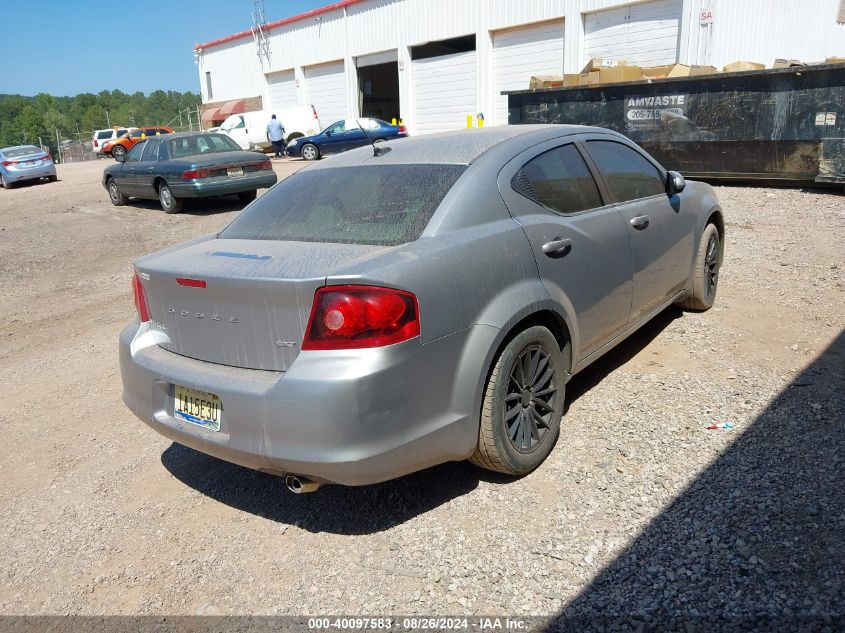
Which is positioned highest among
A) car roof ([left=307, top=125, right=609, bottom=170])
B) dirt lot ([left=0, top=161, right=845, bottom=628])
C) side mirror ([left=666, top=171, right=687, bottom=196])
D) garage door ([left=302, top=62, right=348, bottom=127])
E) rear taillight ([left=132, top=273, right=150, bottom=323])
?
garage door ([left=302, top=62, right=348, bottom=127])

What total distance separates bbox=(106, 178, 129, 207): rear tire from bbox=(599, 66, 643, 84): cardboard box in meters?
10.2

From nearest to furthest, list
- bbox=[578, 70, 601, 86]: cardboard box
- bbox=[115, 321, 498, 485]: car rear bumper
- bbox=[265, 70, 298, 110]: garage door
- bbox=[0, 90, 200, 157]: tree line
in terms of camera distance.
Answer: bbox=[115, 321, 498, 485]: car rear bumper, bbox=[578, 70, 601, 86]: cardboard box, bbox=[265, 70, 298, 110]: garage door, bbox=[0, 90, 200, 157]: tree line

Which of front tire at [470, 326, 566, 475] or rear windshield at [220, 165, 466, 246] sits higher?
rear windshield at [220, 165, 466, 246]

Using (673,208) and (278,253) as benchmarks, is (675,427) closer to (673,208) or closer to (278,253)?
(673,208)

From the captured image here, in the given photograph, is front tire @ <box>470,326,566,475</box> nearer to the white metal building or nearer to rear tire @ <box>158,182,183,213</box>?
rear tire @ <box>158,182,183,213</box>

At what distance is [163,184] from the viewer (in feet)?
43.2

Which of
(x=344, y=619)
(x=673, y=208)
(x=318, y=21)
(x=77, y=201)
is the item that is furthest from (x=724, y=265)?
(x=318, y=21)

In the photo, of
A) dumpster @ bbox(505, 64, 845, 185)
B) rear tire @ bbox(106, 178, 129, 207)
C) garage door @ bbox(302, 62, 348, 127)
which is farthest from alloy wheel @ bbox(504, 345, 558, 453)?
garage door @ bbox(302, 62, 348, 127)

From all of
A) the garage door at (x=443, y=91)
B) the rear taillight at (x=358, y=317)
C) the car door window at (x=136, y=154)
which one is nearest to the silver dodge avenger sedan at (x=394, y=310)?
the rear taillight at (x=358, y=317)

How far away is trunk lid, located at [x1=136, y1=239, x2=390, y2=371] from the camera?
2.73 m

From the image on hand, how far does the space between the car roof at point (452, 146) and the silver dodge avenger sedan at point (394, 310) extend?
0.02 metres

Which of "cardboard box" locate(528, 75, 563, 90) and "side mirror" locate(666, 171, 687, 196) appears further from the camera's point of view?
"cardboard box" locate(528, 75, 563, 90)

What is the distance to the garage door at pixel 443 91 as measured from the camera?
79.8ft

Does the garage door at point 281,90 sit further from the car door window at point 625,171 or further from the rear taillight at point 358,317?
the rear taillight at point 358,317
